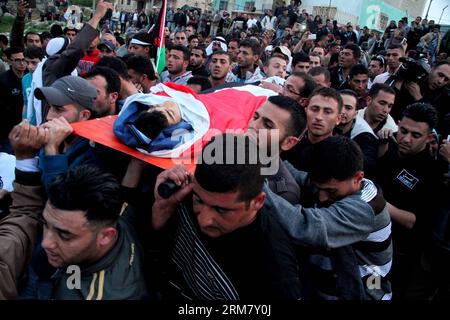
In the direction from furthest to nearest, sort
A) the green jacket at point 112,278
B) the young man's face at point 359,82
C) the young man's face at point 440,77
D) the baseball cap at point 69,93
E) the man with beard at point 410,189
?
the young man's face at point 359,82 < the young man's face at point 440,77 < the man with beard at point 410,189 < the baseball cap at point 69,93 < the green jacket at point 112,278

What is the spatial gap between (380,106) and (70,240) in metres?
3.50

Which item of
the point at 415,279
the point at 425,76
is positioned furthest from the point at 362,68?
the point at 415,279

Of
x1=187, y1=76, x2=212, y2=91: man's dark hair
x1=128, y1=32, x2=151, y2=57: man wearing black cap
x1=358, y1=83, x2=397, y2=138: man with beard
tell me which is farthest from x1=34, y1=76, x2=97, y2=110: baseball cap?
x1=128, y1=32, x2=151, y2=57: man wearing black cap

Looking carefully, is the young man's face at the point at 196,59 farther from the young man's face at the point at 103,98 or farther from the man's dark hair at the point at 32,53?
the young man's face at the point at 103,98

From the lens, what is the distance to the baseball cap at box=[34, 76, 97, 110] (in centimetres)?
250

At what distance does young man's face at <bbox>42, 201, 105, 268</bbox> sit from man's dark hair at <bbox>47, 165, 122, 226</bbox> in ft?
0.10

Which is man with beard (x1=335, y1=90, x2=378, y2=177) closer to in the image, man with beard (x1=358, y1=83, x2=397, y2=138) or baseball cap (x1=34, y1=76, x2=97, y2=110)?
man with beard (x1=358, y1=83, x2=397, y2=138)

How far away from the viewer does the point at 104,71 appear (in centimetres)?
315

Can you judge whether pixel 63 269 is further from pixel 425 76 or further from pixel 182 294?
pixel 425 76

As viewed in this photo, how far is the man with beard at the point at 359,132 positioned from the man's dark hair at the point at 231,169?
1.76 m

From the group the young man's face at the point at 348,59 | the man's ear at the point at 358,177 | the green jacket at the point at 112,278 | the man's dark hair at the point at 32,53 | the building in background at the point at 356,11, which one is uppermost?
the building in background at the point at 356,11

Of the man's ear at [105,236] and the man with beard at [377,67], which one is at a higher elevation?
the man with beard at [377,67]

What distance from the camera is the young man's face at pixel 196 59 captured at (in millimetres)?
6855

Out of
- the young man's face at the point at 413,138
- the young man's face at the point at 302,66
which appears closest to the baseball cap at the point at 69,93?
the young man's face at the point at 413,138
